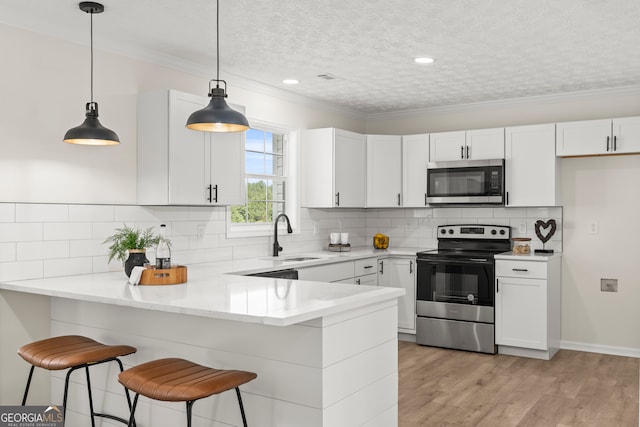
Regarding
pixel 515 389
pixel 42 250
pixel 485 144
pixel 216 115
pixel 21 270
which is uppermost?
pixel 485 144

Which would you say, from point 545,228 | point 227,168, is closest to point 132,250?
point 227,168

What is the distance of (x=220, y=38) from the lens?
12.4ft

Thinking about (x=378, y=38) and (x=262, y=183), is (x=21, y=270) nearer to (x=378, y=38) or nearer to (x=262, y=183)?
(x=262, y=183)

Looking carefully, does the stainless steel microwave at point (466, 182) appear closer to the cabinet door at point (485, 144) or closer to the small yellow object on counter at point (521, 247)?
the cabinet door at point (485, 144)

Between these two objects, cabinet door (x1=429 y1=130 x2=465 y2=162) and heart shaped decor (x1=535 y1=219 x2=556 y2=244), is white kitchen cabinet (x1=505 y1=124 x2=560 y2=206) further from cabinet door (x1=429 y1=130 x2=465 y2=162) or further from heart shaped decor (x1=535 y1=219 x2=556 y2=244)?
cabinet door (x1=429 y1=130 x2=465 y2=162)

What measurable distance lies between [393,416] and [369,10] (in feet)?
7.13

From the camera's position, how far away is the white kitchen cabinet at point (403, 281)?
5746 millimetres

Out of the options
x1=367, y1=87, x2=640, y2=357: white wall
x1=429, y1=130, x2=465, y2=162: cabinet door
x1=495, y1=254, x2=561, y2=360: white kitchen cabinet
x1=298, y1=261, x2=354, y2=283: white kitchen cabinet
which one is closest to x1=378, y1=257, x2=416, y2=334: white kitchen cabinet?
x1=298, y1=261, x2=354, y2=283: white kitchen cabinet

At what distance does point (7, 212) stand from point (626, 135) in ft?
15.7

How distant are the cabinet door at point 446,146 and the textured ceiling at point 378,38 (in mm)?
702

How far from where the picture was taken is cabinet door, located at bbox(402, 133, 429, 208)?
6004 millimetres

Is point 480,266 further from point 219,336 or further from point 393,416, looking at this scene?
point 219,336

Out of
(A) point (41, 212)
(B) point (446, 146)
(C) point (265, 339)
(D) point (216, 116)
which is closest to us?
(C) point (265, 339)

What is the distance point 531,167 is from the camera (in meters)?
5.43
